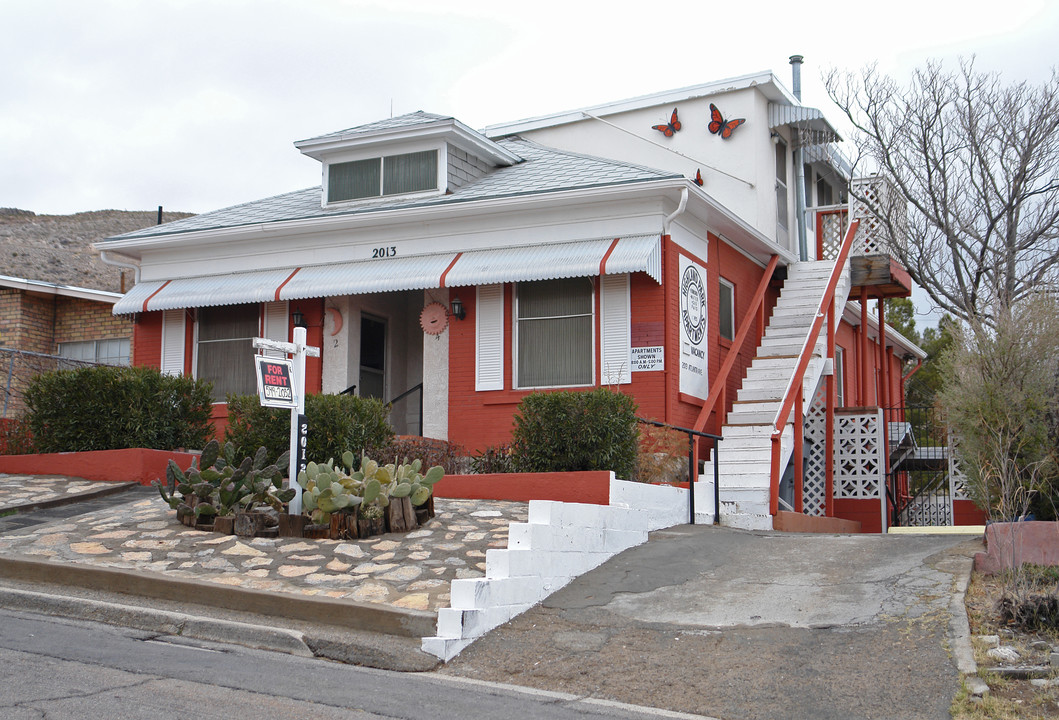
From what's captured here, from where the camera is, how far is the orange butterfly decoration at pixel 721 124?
18703mm

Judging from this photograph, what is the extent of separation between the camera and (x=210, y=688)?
6070 millimetres

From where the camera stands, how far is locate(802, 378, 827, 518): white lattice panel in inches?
642

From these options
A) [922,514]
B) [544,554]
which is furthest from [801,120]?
[544,554]

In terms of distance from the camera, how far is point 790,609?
8.19 metres

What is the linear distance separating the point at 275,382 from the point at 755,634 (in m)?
4.85

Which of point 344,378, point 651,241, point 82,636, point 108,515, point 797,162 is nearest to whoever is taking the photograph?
point 82,636

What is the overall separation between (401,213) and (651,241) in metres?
3.74

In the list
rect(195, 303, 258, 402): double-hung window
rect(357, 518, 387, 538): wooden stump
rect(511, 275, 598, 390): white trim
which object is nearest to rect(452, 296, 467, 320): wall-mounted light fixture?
rect(511, 275, 598, 390): white trim

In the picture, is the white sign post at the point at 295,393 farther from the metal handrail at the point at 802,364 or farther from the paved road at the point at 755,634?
the metal handrail at the point at 802,364

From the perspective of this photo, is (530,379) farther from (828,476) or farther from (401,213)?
(828,476)

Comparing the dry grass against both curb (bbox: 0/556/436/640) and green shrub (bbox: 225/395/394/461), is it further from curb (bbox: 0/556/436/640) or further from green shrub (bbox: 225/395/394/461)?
green shrub (bbox: 225/395/394/461)

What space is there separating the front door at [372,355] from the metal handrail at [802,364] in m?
6.66

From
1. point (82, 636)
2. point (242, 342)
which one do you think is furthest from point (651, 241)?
point (82, 636)

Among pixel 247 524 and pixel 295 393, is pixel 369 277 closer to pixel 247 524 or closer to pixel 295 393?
pixel 295 393
